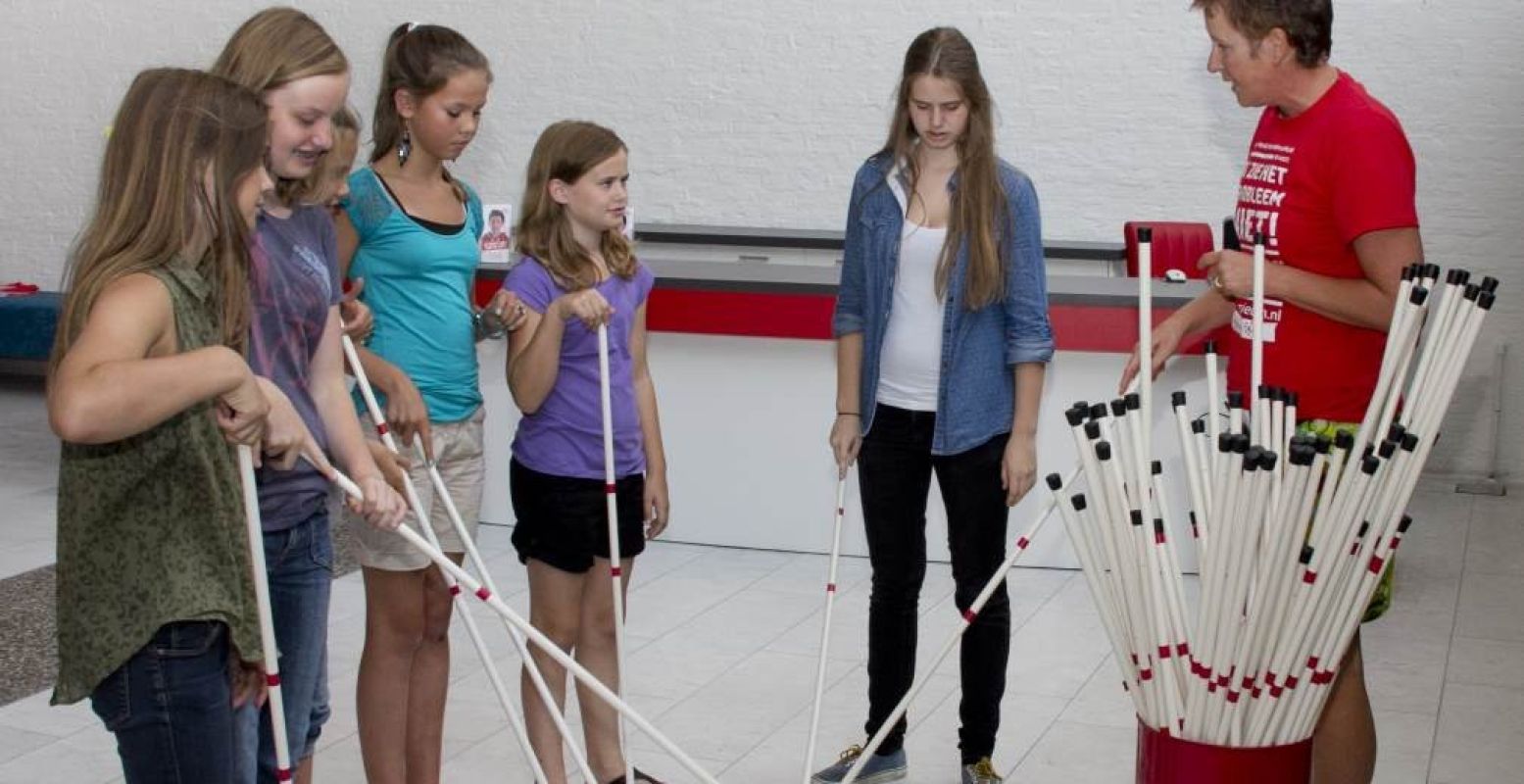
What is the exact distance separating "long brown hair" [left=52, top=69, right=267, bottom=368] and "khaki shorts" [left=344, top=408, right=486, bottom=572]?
36.0 inches

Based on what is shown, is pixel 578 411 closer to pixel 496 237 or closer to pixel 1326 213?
pixel 1326 213

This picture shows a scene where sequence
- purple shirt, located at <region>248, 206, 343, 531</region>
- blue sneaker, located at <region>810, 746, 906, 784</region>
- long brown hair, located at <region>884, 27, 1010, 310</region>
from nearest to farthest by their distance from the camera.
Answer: purple shirt, located at <region>248, 206, 343, 531</region>
long brown hair, located at <region>884, 27, 1010, 310</region>
blue sneaker, located at <region>810, 746, 906, 784</region>

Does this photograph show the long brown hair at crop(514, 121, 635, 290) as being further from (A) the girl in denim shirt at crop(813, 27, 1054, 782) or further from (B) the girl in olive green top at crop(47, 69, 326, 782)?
(B) the girl in olive green top at crop(47, 69, 326, 782)

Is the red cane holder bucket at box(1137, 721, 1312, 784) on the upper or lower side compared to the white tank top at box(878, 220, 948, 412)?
lower

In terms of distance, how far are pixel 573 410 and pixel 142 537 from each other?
1203mm

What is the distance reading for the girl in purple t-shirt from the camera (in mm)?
3104

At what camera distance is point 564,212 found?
3156 millimetres

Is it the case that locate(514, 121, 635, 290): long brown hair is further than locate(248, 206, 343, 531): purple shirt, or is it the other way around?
locate(514, 121, 635, 290): long brown hair

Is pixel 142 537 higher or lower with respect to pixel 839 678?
higher

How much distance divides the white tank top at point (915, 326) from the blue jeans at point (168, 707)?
1.59 metres

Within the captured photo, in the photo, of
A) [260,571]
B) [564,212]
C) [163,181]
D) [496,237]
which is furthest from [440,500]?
[496,237]

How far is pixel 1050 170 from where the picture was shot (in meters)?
7.10

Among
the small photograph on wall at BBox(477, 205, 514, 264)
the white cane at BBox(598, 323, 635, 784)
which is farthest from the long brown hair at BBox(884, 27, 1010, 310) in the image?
the small photograph on wall at BBox(477, 205, 514, 264)

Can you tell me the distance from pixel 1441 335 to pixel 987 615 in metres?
1.28
